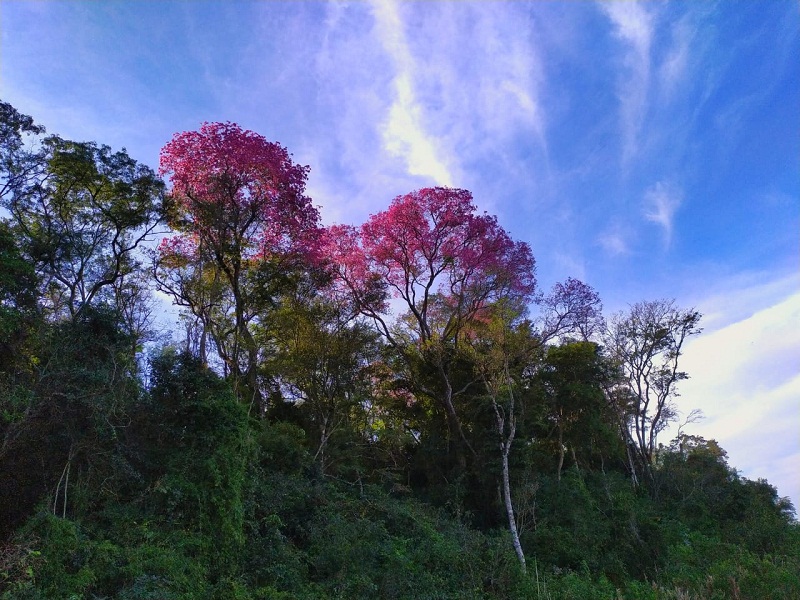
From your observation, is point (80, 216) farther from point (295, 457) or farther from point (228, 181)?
point (295, 457)

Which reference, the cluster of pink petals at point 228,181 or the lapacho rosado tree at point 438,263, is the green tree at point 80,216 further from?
the lapacho rosado tree at point 438,263

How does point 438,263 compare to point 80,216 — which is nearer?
point 80,216

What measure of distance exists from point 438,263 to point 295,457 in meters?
7.29

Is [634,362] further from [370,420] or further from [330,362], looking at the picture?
[330,362]

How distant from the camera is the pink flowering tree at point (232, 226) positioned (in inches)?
487

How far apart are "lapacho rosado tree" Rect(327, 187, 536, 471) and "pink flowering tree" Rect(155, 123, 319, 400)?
7.87 feet

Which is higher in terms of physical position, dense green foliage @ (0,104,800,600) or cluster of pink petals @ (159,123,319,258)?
cluster of pink petals @ (159,123,319,258)

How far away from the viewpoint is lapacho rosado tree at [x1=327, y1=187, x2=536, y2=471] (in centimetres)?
1587

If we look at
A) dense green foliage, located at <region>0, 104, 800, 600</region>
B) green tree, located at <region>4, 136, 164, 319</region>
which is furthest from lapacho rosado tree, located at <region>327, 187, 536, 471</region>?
green tree, located at <region>4, 136, 164, 319</region>

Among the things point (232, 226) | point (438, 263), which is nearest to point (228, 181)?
point (232, 226)

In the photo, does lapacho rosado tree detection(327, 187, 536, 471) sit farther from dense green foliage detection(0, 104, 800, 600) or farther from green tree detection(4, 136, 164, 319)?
green tree detection(4, 136, 164, 319)

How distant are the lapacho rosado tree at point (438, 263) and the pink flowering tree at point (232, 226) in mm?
2399

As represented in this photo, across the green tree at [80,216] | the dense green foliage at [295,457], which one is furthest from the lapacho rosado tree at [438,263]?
the green tree at [80,216]

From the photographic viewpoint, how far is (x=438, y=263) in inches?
→ 627
